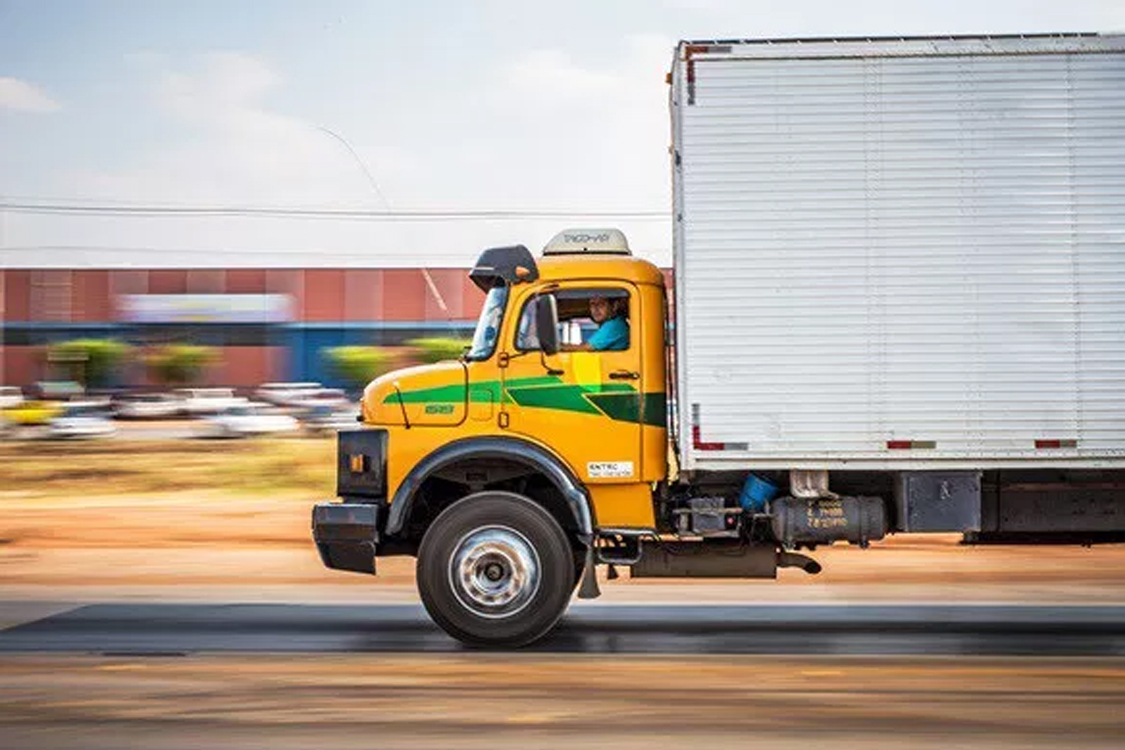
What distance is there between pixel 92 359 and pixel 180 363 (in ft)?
13.9

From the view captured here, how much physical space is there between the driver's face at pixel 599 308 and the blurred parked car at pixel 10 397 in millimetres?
45071

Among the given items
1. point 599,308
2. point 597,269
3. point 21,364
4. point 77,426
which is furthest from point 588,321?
point 21,364

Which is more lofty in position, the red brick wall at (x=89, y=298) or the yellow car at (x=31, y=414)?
the red brick wall at (x=89, y=298)

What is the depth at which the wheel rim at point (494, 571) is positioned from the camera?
416 inches

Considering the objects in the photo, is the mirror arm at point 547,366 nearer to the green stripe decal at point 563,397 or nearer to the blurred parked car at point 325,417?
the green stripe decal at point 563,397

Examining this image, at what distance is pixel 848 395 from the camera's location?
10.5 m

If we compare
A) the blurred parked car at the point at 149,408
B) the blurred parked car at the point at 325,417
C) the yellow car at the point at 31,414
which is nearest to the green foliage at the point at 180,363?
the blurred parked car at the point at 149,408

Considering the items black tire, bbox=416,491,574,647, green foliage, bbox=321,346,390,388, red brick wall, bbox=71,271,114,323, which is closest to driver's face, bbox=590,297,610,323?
black tire, bbox=416,491,574,647

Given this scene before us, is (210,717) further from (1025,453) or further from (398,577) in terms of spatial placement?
(398,577)

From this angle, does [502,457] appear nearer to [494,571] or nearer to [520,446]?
[520,446]

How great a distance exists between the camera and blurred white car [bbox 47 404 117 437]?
44.5 meters

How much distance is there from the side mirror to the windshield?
1.22 feet

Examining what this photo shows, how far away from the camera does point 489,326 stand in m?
11.0

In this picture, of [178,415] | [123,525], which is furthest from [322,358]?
[123,525]
